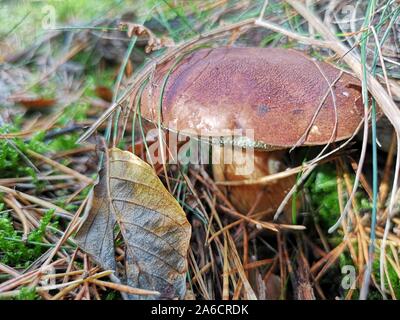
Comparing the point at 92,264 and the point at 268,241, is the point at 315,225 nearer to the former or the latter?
the point at 268,241

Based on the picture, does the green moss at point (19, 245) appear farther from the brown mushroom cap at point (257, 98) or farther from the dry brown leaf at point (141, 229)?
the brown mushroom cap at point (257, 98)

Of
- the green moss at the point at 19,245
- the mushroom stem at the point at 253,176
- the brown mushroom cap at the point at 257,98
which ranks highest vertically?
the brown mushroom cap at the point at 257,98

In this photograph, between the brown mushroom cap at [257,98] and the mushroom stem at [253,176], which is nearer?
the brown mushroom cap at [257,98]

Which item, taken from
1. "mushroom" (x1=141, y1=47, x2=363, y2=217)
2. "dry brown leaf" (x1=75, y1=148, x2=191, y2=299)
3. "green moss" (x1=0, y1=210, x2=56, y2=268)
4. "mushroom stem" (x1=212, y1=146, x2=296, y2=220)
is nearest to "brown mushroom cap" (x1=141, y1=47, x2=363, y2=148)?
"mushroom" (x1=141, y1=47, x2=363, y2=217)

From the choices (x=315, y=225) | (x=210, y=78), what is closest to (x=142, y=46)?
(x=210, y=78)

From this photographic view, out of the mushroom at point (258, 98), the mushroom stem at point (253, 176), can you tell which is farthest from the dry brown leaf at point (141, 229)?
the mushroom stem at point (253, 176)

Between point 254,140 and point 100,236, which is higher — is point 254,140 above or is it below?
above

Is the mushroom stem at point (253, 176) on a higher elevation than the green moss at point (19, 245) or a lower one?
higher

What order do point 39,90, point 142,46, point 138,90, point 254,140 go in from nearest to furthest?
1. point 254,140
2. point 138,90
3. point 39,90
4. point 142,46
